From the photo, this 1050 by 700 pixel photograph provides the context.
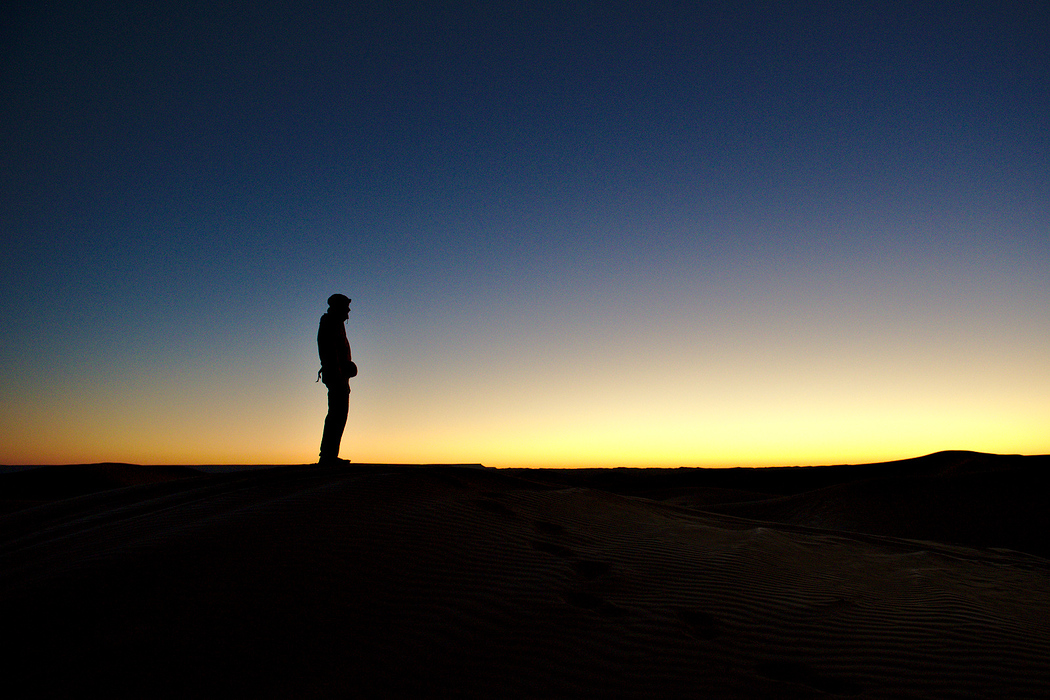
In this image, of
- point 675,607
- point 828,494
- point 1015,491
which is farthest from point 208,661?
point 1015,491

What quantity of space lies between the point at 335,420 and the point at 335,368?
2.57ft

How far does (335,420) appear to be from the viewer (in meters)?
8.80

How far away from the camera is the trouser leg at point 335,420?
28.4 feet

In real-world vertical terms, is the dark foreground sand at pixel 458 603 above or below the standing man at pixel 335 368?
below

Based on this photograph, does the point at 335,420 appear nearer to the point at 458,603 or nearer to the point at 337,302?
the point at 337,302

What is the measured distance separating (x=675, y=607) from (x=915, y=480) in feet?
39.5

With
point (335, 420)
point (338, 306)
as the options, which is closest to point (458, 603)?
point (335, 420)

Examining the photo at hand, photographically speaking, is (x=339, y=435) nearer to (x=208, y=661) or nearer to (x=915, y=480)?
(x=208, y=661)

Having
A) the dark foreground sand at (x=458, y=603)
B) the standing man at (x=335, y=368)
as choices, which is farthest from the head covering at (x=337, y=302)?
the dark foreground sand at (x=458, y=603)

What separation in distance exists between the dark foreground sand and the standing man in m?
2.77

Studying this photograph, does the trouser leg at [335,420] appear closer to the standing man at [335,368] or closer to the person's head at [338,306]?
the standing man at [335,368]

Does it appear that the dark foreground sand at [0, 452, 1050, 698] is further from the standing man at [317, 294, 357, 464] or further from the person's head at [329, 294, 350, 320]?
the person's head at [329, 294, 350, 320]

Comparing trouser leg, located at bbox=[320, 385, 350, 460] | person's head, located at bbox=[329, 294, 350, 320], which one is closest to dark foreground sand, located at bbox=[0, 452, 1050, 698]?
trouser leg, located at bbox=[320, 385, 350, 460]

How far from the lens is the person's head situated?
920 cm
